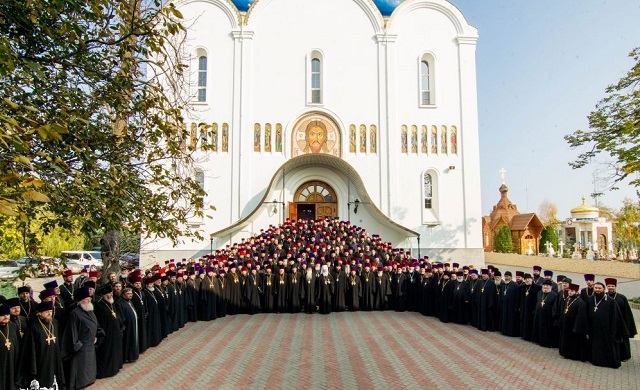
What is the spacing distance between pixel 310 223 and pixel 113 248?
36.5ft

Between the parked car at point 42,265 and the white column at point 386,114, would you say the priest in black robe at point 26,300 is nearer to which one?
the parked car at point 42,265

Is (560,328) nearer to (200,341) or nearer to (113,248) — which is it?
(200,341)

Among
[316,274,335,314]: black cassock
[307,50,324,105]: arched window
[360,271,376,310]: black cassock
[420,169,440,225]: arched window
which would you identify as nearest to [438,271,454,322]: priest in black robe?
[360,271,376,310]: black cassock

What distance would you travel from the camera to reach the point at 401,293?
46.2 ft

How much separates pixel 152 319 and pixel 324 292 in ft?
18.3

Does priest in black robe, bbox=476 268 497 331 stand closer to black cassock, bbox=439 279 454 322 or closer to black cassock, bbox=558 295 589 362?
black cassock, bbox=439 279 454 322

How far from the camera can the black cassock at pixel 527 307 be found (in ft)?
32.7

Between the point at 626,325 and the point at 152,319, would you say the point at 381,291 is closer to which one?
the point at 626,325

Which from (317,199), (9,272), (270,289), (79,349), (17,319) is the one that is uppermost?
(317,199)

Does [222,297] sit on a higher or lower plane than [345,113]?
lower

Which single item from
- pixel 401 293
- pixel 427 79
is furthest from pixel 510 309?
pixel 427 79

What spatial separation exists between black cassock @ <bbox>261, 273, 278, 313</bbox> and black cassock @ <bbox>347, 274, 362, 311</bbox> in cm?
205

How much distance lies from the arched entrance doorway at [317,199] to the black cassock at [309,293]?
900cm

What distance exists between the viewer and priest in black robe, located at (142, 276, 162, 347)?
31.0 feet
